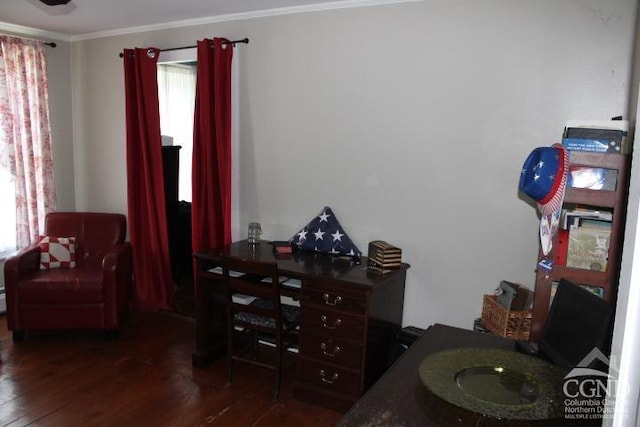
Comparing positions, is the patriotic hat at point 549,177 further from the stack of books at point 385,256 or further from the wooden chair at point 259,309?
the wooden chair at point 259,309

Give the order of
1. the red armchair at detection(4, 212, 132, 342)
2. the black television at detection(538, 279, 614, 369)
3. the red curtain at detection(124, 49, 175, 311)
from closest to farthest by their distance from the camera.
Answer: the black television at detection(538, 279, 614, 369)
the red armchair at detection(4, 212, 132, 342)
the red curtain at detection(124, 49, 175, 311)

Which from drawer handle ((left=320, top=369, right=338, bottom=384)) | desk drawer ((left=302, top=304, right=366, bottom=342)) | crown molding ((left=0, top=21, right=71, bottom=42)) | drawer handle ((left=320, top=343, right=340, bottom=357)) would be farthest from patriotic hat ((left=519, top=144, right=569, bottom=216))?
crown molding ((left=0, top=21, right=71, bottom=42))

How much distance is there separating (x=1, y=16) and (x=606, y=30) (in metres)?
4.03

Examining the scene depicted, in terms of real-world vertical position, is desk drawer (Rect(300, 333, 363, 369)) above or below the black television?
below

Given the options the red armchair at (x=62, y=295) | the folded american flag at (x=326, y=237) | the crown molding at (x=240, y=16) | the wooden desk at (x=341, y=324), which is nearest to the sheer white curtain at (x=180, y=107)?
the crown molding at (x=240, y=16)

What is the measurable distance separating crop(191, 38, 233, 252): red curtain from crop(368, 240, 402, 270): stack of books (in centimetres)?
118

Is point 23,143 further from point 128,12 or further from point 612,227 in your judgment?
point 612,227

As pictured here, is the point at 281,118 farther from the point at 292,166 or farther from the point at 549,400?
the point at 549,400

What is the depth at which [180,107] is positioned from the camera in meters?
4.09

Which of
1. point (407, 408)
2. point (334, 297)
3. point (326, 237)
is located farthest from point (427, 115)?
point (407, 408)

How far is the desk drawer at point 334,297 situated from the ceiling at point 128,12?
5.67 feet

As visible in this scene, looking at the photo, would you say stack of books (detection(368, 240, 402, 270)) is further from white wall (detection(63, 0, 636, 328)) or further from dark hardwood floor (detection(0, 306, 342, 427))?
dark hardwood floor (detection(0, 306, 342, 427))

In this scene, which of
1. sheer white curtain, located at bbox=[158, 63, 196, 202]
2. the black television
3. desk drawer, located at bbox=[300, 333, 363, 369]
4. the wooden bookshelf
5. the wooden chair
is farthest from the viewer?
sheer white curtain, located at bbox=[158, 63, 196, 202]

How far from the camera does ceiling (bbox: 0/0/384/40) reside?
304cm
